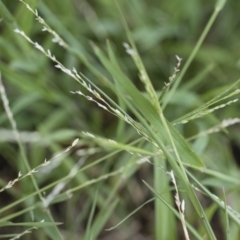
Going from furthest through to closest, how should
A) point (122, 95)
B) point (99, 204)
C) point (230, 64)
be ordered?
point (230, 64), point (99, 204), point (122, 95)

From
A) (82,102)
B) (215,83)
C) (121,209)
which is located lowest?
(121,209)

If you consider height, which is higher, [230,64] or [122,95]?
[122,95]

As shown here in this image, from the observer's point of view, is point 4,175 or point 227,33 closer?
point 4,175

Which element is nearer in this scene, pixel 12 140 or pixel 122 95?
pixel 122 95

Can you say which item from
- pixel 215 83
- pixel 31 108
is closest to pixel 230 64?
pixel 215 83

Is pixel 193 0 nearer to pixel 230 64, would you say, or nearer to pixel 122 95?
pixel 230 64

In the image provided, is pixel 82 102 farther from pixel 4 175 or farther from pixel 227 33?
pixel 227 33

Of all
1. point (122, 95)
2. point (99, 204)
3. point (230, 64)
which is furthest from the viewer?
point (230, 64)

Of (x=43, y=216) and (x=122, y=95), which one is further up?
(x=122, y=95)

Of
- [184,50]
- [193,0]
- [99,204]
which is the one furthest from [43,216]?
[193,0]
